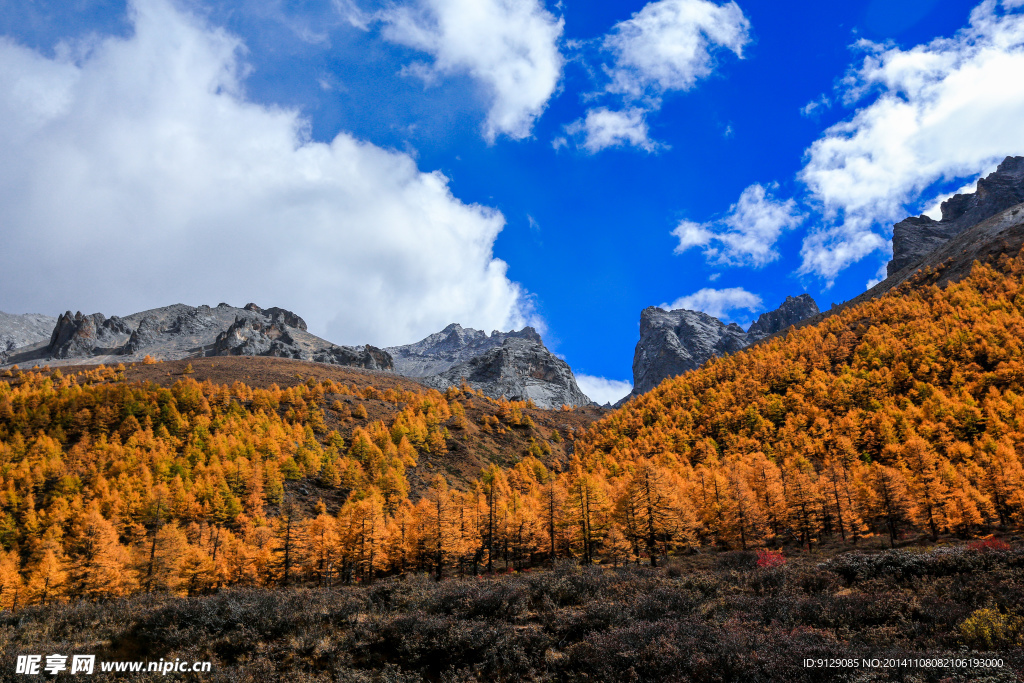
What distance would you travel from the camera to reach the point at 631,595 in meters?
18.8

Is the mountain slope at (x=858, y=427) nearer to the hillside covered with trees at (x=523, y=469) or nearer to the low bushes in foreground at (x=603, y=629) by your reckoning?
the hillside covered with trees at (x=523, y=469)

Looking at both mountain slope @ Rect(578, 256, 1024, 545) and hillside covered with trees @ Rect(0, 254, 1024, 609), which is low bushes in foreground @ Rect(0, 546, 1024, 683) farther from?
mountain slope @ Rect(578, 256, 1024, 545)

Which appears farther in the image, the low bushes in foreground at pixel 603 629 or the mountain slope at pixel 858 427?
the mountain slope at pixel 858 427

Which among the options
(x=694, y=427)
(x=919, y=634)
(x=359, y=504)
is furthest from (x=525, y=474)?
(x=919, y=634)

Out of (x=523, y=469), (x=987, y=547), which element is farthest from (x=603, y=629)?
(x=523, y=469)

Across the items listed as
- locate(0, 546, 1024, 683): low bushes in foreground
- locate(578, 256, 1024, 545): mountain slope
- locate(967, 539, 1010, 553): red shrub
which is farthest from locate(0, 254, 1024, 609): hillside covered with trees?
locate(0, 546, 1024, 683): low bushes in foreground

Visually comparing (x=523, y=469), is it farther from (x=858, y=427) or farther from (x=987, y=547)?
(x=987, y=547)

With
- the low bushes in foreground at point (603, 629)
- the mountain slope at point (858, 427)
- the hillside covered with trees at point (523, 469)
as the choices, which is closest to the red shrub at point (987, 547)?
the low bushes in foreground at point (603, 629)

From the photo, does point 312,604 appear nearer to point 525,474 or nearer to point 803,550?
point 803,550

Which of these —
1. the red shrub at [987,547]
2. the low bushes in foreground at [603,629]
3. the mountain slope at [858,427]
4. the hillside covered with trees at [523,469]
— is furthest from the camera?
the hillside covered with trees at [523,469]

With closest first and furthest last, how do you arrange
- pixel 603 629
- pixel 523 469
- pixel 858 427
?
pixel 603 629 → pixel 858 427 → pixel 523 469

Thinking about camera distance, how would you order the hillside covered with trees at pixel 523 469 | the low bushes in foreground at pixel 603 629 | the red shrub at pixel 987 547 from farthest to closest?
1. the hillside covered with trees at pixel 523 469
2. the red shrub at pixel 987 547
3. the low bushes in foreground at pixel 603 629

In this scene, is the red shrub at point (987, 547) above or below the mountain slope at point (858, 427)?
below

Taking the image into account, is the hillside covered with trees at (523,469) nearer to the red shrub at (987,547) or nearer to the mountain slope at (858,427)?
the mountain slope at (858,427)
